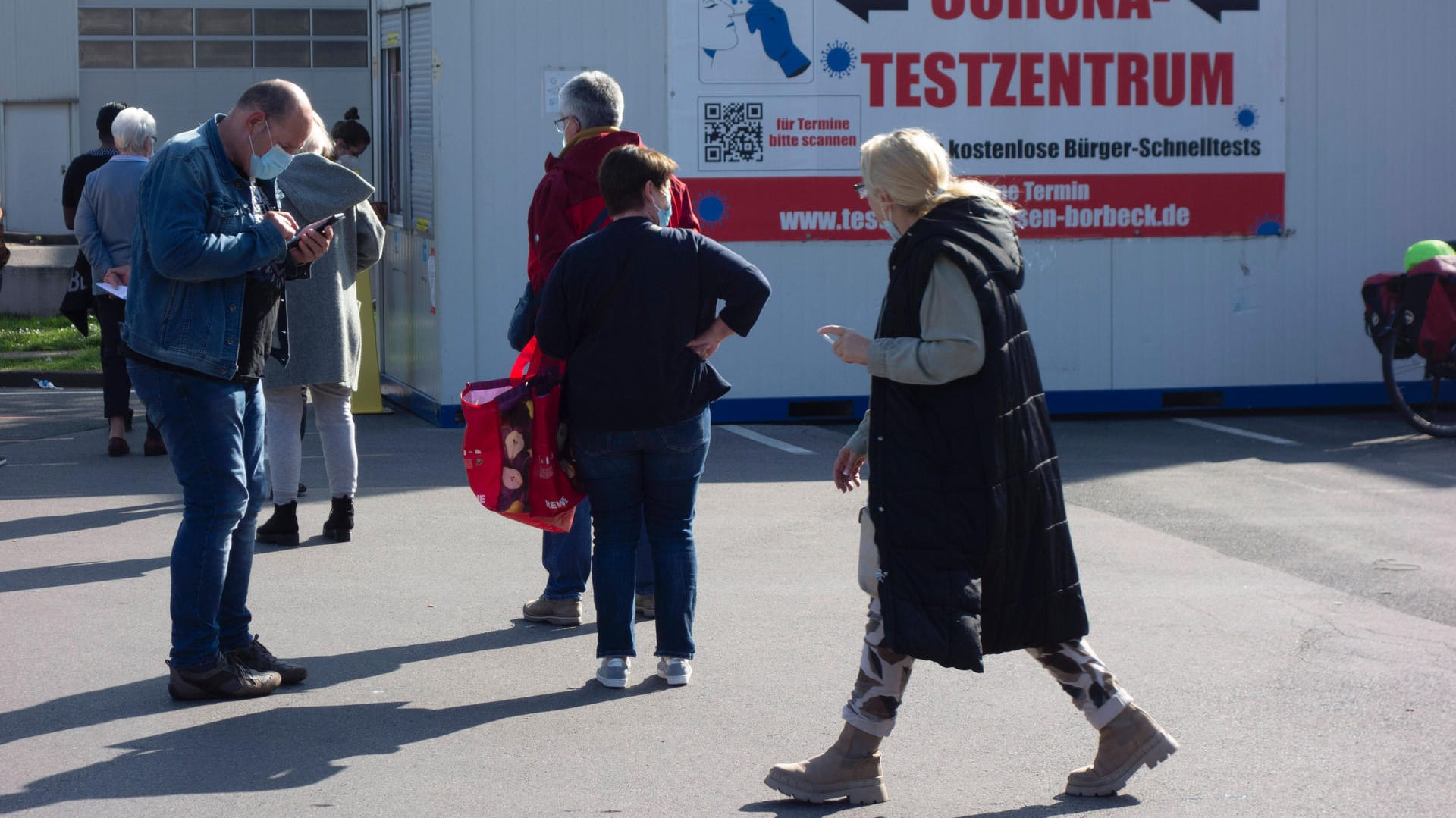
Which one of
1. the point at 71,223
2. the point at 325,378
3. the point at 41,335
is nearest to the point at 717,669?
the point at 325,378

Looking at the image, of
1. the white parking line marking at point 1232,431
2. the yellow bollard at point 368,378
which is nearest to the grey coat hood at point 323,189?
the yellow bollard at point 368,378

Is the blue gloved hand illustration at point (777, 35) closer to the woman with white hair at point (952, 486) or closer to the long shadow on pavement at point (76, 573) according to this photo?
the long shadow on pavement at point (76, 573)

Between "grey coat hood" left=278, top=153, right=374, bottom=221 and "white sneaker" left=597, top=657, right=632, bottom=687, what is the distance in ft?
6.38

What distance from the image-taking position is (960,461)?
4070 millimetres

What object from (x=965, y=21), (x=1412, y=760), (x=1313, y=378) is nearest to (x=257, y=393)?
(x=1412, y=760)

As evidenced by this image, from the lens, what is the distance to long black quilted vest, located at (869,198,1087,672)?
406 centimetres

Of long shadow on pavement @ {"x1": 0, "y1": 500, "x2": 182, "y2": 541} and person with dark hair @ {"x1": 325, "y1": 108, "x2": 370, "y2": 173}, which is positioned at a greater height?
person with dark hair @ {"x1": 325, "y1": 108, "x2": 370, "y2": 173}

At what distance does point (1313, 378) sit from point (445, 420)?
233 inches

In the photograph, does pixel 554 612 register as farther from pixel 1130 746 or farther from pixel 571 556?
pixel 1130 746

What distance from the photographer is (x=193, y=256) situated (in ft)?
15.5

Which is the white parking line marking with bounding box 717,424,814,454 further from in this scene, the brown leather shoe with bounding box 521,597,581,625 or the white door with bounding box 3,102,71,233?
the white door with bounding box 3,102,71,233

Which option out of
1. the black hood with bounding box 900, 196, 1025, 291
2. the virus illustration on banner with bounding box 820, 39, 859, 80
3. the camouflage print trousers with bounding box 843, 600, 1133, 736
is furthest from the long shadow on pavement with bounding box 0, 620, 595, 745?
the virus illustration on banner with bounding box 820, 39, 859, 80

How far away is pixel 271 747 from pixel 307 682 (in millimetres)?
660

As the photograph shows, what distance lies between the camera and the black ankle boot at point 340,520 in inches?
288
